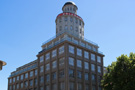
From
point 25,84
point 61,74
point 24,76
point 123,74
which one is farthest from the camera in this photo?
point 24,76

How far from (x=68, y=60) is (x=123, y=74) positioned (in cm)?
1920

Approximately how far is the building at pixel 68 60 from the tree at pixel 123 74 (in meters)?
15.1

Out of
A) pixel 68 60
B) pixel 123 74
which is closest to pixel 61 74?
pixel 68 60

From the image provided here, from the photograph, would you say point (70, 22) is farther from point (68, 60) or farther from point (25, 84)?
point (25, 84)

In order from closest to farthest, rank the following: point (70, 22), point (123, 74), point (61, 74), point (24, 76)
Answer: point (123, 74) < point (61, 74) < point (70, 22) < point (24, 76)

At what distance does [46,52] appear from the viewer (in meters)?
58.1

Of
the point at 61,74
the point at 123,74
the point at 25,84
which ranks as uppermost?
the point at 61,74

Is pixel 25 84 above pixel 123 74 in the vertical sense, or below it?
above

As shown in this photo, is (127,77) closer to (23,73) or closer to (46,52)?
(46,52)

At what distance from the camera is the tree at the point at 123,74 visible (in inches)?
1300

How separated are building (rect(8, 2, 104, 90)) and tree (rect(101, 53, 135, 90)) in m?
15.1

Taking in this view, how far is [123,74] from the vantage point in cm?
3341

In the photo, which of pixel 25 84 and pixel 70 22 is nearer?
pixel 70 22

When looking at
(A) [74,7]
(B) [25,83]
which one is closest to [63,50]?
(A) [74,7]
